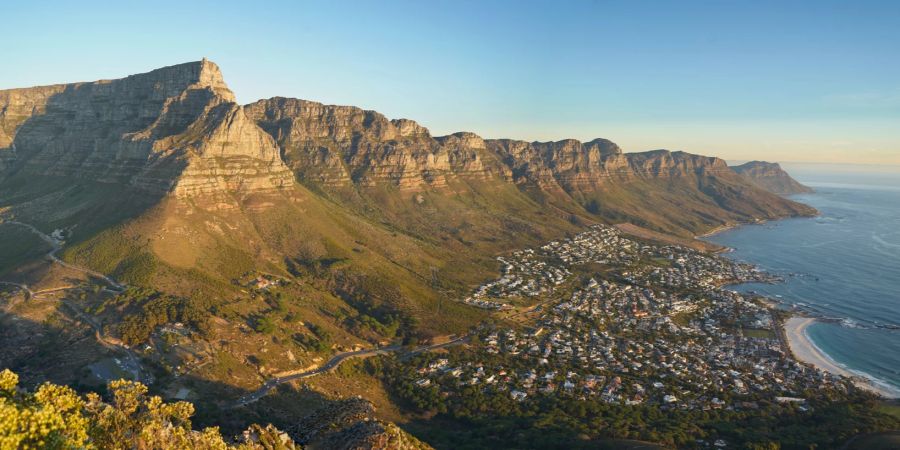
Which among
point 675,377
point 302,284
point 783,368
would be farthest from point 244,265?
point 783,368

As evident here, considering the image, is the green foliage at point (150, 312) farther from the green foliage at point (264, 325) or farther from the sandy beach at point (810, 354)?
the sandy beach at point (810, 354)

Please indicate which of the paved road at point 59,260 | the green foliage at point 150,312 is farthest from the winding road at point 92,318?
the green foliage at point 150,312

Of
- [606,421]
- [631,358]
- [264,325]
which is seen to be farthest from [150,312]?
[631,358]

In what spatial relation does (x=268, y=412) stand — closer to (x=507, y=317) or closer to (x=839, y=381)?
(x=507, y=317)

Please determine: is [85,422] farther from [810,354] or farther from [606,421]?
[810,354]

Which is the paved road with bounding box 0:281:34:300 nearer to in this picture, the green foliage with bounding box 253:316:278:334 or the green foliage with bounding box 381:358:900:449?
the green foliage with bounding box 253:316:278:334
